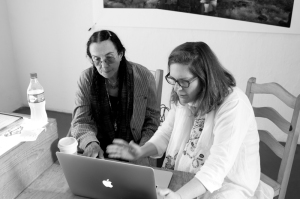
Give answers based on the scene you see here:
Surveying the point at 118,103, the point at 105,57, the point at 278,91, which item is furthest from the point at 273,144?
the point at 105,57

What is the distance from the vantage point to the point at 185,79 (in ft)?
3.46

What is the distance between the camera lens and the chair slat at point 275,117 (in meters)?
1.34

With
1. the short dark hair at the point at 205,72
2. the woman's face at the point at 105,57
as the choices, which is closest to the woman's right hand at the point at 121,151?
the short dark hair at the point at 205,72

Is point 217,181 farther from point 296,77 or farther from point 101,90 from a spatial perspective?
point 296,77

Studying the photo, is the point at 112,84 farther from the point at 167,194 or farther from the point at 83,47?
the point at 83,47

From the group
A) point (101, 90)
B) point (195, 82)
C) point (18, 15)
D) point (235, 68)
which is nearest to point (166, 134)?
point (195, 82)

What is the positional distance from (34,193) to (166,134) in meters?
0.64

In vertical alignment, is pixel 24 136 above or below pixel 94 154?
above

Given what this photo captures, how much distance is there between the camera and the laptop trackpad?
1025 millimetres

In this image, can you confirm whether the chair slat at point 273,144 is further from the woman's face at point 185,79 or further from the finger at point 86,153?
the finger at point 86,153

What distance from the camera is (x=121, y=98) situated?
164 centimetres

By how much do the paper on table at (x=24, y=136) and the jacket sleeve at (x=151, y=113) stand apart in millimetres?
641

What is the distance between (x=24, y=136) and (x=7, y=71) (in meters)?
2.34

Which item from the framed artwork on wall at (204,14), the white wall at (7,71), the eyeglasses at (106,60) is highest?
the framed artwork on wall at (204,14)
